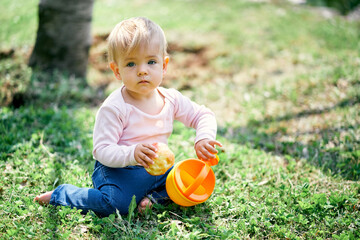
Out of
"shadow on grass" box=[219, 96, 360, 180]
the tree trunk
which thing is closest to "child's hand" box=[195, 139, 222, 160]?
"shadow on grass" box=[219, 96, 360, 180]

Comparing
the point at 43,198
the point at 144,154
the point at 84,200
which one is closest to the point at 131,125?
the point at 144,154

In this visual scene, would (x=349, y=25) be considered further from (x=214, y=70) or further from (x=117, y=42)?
(x=117, y=42)

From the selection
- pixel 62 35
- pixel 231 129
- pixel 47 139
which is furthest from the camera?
pixel 62 35

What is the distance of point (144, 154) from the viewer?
2082 mm

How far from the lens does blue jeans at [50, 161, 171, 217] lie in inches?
88.3

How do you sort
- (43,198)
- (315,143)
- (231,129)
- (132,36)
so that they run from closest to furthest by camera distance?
1. (132,36)
2. (43,198)
3. (315,143)
4. (231,129)

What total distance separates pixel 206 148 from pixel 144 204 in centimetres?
59

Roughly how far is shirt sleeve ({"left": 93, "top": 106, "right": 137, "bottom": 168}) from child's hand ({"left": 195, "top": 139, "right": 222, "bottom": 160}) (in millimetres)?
467

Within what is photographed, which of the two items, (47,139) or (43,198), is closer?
(43,198)

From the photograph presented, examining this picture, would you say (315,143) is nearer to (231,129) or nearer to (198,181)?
(231,129)

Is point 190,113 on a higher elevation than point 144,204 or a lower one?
higher

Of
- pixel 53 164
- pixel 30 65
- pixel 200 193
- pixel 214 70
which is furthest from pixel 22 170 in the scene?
pixel 214 70

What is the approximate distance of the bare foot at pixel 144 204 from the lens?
7.59ft

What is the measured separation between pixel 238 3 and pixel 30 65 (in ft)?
20.3
